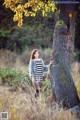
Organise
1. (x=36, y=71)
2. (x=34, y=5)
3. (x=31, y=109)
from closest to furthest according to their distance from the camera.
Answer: (x=31, y=109), (x=34, y=5), (x=36, y=71)

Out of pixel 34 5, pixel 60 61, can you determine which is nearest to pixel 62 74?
pixel 60 61

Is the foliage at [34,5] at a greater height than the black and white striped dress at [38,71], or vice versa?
the foliage at [34,5]

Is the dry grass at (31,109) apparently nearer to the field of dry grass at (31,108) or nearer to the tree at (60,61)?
the field of dry grass at (31,108)

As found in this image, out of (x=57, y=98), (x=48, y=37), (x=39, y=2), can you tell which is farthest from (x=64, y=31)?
(x=48, y=37)

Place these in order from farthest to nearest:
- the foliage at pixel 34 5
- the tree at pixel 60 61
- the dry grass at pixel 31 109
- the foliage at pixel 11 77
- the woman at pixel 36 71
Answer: the foliage at pixel 11 77
the woman at pixel 36 71
the tree at pixel 60 61
the foliage at pixel 34 5
the dry grass at pixel 31 109

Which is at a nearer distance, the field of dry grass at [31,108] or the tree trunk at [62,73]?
the field of dry grass at [31,108]

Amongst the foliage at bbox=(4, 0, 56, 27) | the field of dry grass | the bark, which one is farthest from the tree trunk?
the foliage at bbox=(4, 0, 56, 27)

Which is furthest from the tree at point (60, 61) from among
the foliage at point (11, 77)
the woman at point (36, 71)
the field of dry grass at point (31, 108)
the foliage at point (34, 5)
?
the foliage at point (11, 77)

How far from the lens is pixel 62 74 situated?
1048 cm

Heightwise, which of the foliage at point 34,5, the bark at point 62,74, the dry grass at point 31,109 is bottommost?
the dry grass at point 31,109

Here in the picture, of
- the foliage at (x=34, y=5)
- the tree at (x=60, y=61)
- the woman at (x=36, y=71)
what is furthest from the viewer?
the woman at (x=36, y=71)

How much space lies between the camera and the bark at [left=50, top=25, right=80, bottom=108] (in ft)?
34.3

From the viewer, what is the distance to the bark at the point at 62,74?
10461 mm

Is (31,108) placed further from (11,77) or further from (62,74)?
(11,77)
